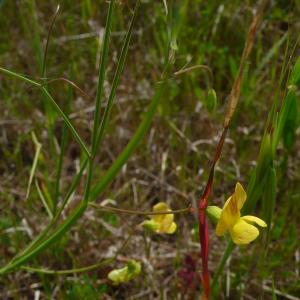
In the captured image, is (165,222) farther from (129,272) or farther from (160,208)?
(129,272)

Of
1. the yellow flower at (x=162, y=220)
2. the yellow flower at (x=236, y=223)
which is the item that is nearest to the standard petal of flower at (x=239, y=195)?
the yellow flower at (x=236, y=223)

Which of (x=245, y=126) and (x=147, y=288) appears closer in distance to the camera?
(x=147, y=288)

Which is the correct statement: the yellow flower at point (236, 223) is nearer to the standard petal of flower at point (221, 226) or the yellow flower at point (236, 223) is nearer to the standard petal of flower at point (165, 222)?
the standard petal of flower at point (221, 226)

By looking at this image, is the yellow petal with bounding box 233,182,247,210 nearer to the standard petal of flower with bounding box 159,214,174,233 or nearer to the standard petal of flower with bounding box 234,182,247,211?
the standard petal of flower with bounding box 234,182,247,211

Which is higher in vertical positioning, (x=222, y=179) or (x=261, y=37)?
(x=261, y=37)

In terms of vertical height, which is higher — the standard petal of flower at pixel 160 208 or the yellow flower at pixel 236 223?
the yellow flower at pixel 236 223

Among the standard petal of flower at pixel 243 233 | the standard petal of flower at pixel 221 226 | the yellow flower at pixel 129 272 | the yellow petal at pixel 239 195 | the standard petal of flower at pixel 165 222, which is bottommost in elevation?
the yellow flower at pixel 129 272

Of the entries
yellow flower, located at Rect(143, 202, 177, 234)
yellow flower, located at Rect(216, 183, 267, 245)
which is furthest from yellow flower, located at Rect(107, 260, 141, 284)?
yellow flower, located at Rect(216, 183, 267, 245)

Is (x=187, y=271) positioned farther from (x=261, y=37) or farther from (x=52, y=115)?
(x=261, y=37)

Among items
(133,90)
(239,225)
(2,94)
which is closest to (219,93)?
(133,90)

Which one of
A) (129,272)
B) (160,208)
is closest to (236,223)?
(160,208)
